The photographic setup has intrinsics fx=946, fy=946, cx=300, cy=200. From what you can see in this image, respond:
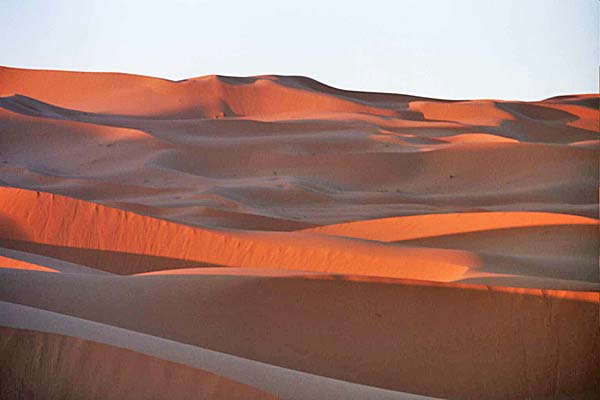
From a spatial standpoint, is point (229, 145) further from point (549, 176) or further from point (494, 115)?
point (494, 115)

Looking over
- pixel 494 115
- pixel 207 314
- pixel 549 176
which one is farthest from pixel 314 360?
pixel 494 115

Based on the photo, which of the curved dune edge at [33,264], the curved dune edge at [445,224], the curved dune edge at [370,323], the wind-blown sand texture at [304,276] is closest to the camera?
the wind-blown sand texture at [304,276]

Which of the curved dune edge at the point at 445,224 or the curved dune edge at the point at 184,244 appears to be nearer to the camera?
the curved dune edge at the point at 184,244

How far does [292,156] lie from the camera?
1764 centimetres

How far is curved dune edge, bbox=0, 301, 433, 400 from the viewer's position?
3.10m

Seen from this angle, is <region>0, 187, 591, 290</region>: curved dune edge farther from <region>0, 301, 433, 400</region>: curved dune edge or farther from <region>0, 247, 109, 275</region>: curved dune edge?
<region>0, 301, 433, 400</region>: curved dune edge

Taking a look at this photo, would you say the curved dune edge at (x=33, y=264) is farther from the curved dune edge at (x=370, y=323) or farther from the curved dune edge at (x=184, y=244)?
the curved dune edge at (x=184, y=244)

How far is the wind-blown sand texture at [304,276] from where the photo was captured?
334 centimetres

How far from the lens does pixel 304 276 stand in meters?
4.88

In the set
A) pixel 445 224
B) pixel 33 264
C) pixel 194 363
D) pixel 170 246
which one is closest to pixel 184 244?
pixel 170 246

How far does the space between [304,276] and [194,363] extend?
5.56ft

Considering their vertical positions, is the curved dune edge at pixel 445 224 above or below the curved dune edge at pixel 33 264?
below

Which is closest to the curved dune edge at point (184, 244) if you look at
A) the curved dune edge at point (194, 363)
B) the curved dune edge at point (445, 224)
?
the curved dune edge at point (445, 224)

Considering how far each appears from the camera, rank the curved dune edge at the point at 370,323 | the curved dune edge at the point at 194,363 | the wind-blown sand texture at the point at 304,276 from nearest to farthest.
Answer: the curved dune edge at the point at 194,363 → the wind-blown sand texture at the point at 304,276 → the curved dune edge at the point at 370,323
